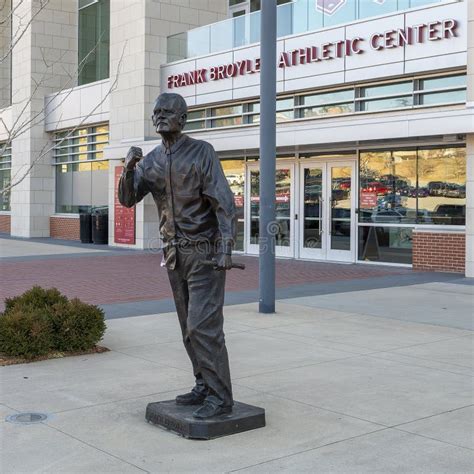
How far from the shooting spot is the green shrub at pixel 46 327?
7059 mm

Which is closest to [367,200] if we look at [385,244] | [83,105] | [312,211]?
[385,244]

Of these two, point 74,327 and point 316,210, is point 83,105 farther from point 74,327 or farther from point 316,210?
point 74,327

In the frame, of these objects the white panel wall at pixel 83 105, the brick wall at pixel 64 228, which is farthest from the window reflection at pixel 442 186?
the brick wall at pixel 64 228

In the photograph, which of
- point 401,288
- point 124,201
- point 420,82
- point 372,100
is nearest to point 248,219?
point 372,100

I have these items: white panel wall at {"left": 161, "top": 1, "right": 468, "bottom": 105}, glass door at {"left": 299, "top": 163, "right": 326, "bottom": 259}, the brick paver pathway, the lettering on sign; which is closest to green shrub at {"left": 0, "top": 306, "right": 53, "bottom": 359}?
the brick paver pathway

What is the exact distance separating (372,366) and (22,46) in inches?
1005

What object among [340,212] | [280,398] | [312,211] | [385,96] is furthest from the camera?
[312,211]

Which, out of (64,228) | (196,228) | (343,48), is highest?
(343,48)

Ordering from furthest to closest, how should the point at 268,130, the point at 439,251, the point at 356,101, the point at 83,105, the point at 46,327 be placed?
the point at 83,105 < the point at 356,101 < the point at 439,251 < the point at 268,130 < the point at 46,327

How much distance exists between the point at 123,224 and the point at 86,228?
275 cm

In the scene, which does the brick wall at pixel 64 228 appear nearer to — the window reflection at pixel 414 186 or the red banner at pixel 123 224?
the red banner at pixel 123 224

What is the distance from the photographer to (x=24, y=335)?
707 cm

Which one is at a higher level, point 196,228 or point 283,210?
point 283,210

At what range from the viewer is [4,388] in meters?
6.04
